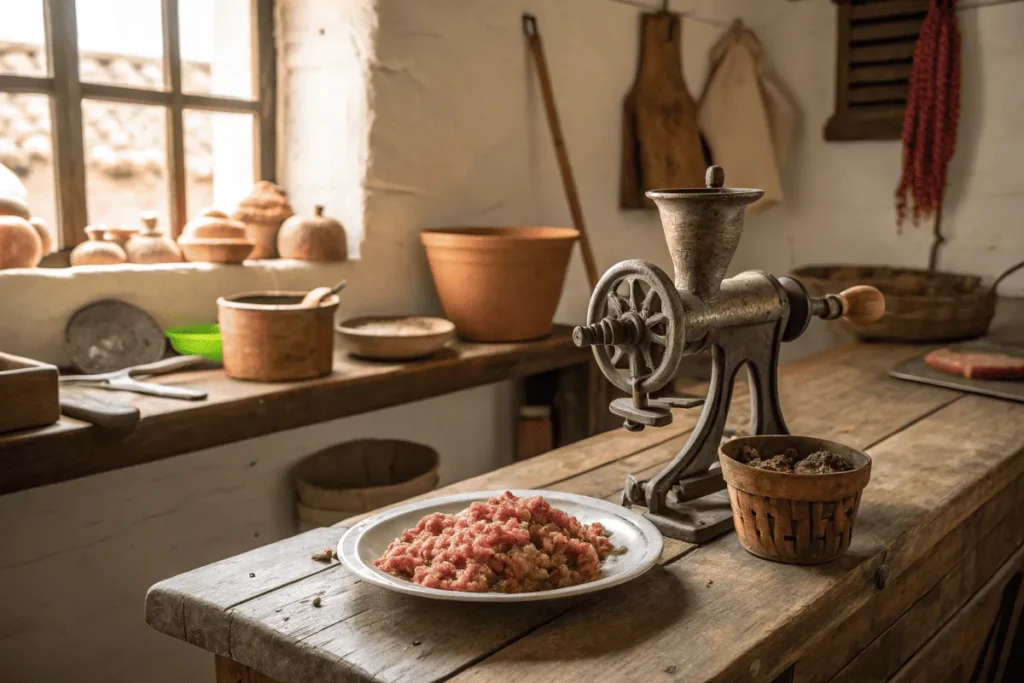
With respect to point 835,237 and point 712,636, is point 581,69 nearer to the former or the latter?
point 835,237

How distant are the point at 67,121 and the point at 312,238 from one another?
72cm

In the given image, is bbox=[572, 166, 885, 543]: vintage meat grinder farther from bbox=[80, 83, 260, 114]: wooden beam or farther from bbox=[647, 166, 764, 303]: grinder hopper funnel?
bbox=[80, 83, 260, 114]: wooden beam

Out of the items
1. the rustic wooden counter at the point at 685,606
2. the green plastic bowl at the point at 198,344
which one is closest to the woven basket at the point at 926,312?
the rustic wooden counter at the point at 685,606

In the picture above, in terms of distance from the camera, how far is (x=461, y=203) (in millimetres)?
3262

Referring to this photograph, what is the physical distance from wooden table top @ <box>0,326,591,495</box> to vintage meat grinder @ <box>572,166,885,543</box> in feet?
3.27

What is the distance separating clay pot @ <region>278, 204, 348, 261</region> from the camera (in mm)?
2863

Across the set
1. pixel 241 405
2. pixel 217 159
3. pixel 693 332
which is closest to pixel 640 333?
pixel 693 332

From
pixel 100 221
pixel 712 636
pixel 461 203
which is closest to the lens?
pixel 712 636

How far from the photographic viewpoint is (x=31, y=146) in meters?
2.59

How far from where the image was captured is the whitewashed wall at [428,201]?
8.03 feet

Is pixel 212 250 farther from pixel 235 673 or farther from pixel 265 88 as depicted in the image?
pixel 235 673

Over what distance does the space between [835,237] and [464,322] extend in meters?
2.05

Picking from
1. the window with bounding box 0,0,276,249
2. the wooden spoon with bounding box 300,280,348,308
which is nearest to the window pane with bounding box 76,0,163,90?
the window with bounding box 0,0,276,249

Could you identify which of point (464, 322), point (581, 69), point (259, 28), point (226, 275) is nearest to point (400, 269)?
point (464, 322)
